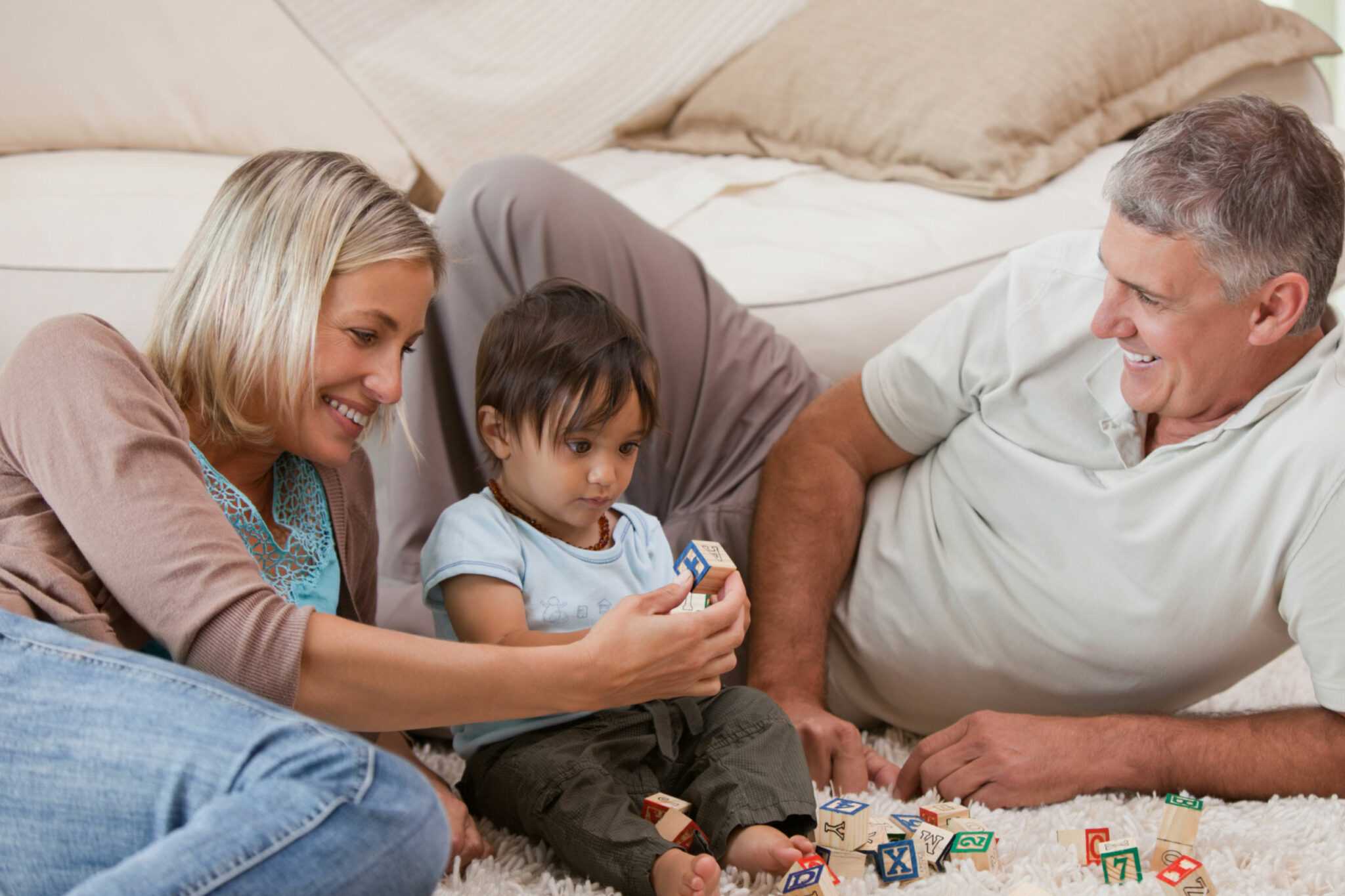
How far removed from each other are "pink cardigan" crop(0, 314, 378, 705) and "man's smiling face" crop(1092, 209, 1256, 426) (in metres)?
0.87

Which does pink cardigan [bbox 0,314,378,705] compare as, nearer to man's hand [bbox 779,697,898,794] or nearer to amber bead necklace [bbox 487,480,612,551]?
amber bead necklace [bbox 487,480,612,551]

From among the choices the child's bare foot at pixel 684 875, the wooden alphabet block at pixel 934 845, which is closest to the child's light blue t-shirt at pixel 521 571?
the child's bare foot at pixel 684 875

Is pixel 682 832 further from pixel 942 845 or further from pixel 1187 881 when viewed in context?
pixel 1187 881

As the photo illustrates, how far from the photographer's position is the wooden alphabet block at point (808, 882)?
44.5 inches

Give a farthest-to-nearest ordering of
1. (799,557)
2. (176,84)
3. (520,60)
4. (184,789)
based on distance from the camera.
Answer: (520,60) < (176,84) < (799,557) < (184,789)

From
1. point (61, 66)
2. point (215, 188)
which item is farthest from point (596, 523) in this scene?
point (61, 66)

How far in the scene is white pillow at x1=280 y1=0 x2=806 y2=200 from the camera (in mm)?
2619

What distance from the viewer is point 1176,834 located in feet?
4.04

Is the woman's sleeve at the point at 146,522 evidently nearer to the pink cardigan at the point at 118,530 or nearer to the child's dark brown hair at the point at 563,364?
the pink cardigan at the point at 118,530

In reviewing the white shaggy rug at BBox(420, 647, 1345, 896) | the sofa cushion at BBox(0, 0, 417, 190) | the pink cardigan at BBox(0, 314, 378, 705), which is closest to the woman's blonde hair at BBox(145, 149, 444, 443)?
the pink cardigan at BBox(0, 314, 378, 705)

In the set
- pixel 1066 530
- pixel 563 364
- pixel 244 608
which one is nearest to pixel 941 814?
pixel 1066 530

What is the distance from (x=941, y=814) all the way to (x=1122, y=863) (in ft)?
0.56

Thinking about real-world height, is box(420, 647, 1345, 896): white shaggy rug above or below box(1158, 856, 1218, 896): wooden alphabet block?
below

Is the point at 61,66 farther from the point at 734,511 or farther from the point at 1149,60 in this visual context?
the point at 1149,60
